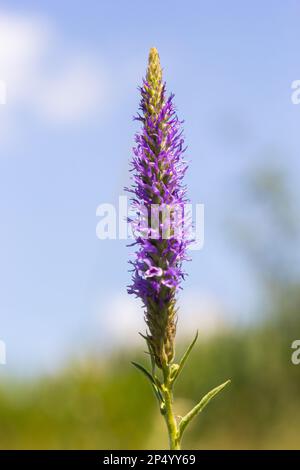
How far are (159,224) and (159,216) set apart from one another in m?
0.06

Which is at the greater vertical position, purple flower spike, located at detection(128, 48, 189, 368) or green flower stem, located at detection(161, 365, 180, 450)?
purple flower spike, located at detection(128, 48, 189, 368)

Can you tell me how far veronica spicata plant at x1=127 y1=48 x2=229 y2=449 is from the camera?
4332 millimetres

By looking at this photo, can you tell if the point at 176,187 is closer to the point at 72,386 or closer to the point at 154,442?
the point at 154,442

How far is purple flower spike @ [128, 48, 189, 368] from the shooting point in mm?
4348

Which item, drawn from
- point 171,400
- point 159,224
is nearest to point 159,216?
point 159,224

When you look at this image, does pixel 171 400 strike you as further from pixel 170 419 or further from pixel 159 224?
pixel 159 224

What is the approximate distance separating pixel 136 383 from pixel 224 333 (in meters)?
5.36

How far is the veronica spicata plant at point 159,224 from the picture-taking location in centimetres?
433

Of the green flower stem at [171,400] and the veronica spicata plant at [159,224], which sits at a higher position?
the veronica spicata plant at [159,224]

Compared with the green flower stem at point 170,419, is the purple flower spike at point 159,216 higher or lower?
higher

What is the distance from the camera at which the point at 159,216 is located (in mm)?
4348

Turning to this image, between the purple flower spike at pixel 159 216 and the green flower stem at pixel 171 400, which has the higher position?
the purple flower spike at pixel 159 216

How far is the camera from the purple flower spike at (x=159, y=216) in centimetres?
435

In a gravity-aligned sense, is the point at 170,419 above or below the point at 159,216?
below
